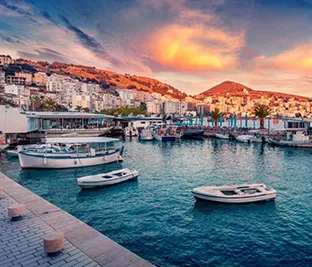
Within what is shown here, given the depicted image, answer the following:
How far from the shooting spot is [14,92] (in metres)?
149

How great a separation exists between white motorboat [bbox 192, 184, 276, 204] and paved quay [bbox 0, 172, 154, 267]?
32.4 feet

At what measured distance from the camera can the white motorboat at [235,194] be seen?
1759 cm

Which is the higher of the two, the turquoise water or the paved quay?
the paved quay

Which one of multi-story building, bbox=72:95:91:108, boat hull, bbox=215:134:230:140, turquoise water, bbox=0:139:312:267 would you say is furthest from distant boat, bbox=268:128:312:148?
multi-story building, bbox=72:95:91:108

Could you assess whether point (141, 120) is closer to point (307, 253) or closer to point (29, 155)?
point (29, 155)

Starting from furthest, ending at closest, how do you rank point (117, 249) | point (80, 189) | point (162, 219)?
point (80, 189)
point (162, 219)
point (117, 249)

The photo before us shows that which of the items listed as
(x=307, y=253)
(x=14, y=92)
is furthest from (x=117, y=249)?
(x=14, y=92)

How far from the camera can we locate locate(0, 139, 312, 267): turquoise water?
11.4 metres

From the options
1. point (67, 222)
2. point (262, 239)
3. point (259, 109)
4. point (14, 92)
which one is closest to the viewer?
point (67, 222)

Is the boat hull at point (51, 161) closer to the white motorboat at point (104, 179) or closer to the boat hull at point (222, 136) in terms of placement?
the white motorboat at point (104, 179)

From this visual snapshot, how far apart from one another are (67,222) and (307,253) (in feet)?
37.9

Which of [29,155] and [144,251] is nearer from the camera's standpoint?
[144,251]

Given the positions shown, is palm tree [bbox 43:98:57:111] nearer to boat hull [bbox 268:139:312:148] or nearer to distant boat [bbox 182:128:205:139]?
distant boat [bbox 182:128:205:139]

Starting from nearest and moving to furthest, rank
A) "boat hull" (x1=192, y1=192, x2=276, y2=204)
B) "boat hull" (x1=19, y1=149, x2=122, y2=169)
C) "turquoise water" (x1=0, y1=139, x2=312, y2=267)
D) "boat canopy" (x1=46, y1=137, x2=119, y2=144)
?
1. "turquoise water" (x1=0, y1=139, x2=312, y2=267)
2. "boat hull" (x1=192, y1=192, x2=276, y2=204)
3. "boat hull" (x1=19, y1=149, x2=122, y2=169)
4. "boat canopy" (x1=46, y1=137, x2=119, y2=144)
